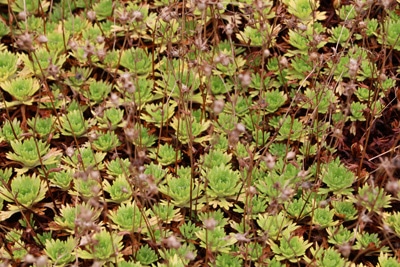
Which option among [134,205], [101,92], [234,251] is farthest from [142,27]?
[234,251]

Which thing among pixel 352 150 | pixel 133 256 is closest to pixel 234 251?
pixel 133 256

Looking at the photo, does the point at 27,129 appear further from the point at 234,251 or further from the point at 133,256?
the point at 234,251

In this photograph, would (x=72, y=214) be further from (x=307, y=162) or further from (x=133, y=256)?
(x=307, y=162)

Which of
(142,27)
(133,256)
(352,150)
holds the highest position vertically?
(142,27)

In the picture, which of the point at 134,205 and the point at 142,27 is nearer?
the point at 134,205

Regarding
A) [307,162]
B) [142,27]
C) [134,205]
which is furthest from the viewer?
[142,27]

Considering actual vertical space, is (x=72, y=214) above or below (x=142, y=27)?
below

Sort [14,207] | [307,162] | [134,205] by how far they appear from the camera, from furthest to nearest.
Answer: [307,162], [14,207], [134,205]
